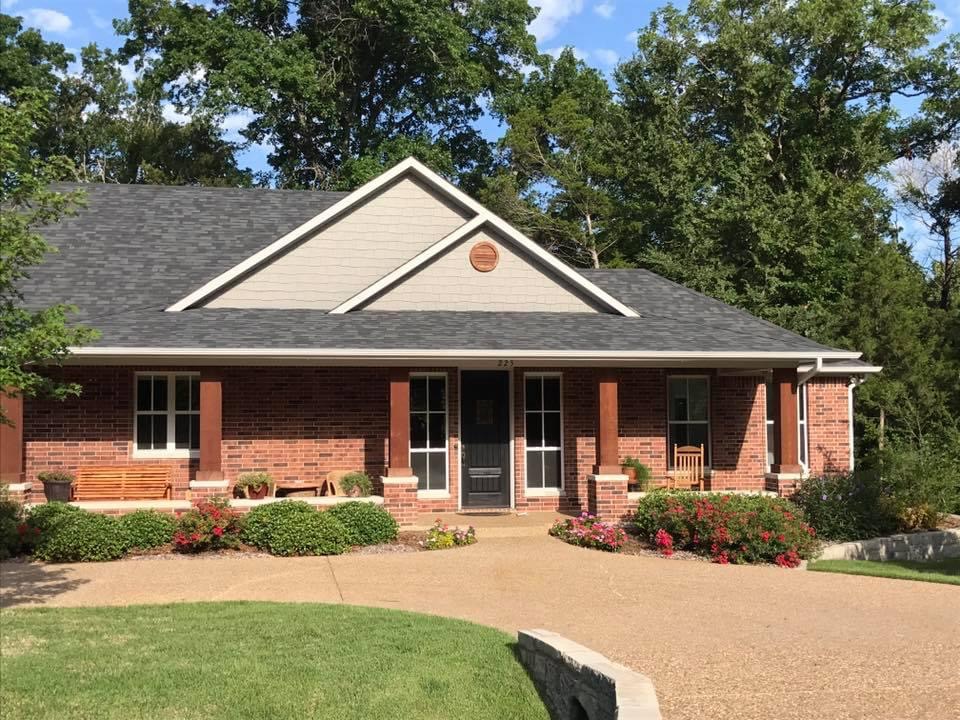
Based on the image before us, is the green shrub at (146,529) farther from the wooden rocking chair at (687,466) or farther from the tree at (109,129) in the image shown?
the tree at (109,129)

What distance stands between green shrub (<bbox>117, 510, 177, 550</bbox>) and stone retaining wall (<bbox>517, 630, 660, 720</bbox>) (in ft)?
21.6

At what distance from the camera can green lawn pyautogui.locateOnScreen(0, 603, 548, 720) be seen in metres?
7.02

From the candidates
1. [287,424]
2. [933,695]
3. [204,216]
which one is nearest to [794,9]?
[204,216]

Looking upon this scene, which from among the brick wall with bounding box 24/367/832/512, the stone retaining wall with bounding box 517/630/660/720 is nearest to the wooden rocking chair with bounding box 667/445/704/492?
the brick wall with bounding box 24/367/832/512

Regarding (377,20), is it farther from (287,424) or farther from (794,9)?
(287,424)

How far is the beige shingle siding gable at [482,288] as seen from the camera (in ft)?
56.1

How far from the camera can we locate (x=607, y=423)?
15602 millimetres

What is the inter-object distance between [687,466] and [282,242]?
8.03 m

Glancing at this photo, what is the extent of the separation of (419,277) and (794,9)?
22175 mm

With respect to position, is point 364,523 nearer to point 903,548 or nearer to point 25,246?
point 25,246

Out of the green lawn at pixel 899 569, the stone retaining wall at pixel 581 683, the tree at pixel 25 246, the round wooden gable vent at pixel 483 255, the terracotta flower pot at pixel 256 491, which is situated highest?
the round wooden gable vent at pixel 483 255

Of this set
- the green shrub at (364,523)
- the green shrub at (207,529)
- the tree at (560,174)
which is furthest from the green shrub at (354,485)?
the tree at (560,174)

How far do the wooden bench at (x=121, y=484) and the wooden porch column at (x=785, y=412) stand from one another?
9838 mm

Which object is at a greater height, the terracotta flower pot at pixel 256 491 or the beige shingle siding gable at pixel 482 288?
the beige shingle siding gable at pixel 482 288
